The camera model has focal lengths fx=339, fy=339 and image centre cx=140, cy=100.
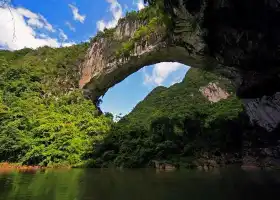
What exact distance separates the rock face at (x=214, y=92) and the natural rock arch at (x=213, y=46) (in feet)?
50.5

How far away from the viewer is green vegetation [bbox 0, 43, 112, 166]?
19.0 meters

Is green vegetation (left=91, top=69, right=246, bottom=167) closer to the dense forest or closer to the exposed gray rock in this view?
the dense forest

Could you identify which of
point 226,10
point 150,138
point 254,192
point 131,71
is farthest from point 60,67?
point 254,192

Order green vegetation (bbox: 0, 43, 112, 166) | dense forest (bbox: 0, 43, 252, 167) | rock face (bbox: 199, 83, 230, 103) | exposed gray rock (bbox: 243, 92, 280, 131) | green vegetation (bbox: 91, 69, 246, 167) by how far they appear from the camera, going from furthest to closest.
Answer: rock face (bbox: 199, 83, 230, 103)
green vegetation (bbox: 0, 43, 112, 166)
dense forest (bbox: 0, 43, 252, 167)
green vegetation (bbox: 91, 69, 246, 167)
exposed gray rock (bbox: 243, 92, 280, 131)

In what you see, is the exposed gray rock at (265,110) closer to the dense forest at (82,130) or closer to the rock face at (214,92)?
the dense forest at (82,130)

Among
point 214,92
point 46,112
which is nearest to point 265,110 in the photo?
point 46,112

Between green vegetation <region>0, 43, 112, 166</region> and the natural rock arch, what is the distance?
7.86 ft

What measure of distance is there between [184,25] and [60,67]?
1740 centimetres

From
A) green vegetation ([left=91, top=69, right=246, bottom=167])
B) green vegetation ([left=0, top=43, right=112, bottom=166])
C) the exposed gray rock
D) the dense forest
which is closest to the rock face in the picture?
the dense forest

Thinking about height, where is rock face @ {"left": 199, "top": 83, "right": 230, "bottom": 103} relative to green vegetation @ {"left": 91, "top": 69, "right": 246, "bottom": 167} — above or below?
above

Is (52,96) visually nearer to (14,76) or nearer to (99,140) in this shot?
(14,76)

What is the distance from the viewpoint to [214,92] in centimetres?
3784

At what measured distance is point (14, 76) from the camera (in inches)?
1054

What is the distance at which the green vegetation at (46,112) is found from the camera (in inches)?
749
